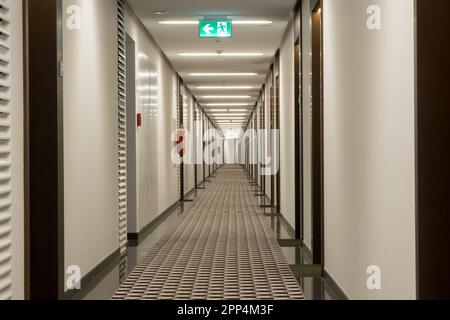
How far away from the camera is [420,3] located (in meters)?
2.62

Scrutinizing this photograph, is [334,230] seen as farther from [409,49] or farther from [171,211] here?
[171,211]

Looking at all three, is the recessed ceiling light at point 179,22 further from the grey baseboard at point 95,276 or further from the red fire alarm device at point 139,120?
the grey baseboard at point 95,276

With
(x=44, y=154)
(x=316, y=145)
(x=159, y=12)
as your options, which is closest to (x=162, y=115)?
(x=159, y=12)

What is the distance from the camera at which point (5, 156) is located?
11.2 ft

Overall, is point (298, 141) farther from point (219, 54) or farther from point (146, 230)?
point (219, 54)

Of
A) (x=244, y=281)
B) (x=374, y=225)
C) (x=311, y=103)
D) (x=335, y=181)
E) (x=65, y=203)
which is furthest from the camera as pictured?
(x=311, y=103)

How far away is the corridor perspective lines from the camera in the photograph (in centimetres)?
508

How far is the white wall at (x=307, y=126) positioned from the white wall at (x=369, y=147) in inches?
43.1

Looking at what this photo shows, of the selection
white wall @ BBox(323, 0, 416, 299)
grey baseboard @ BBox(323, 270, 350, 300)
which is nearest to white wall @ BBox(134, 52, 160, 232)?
grey baseboard @ BBox(323, 270, 350, 300)

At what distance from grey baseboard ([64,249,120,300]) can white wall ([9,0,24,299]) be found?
1.08 metres

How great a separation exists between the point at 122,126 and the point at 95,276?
2.28 meters

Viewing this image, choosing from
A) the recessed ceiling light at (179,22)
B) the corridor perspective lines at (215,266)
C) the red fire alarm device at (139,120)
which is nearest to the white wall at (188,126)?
the corridor perspective lines at (215,266)

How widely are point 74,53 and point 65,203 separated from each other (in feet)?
4.46
